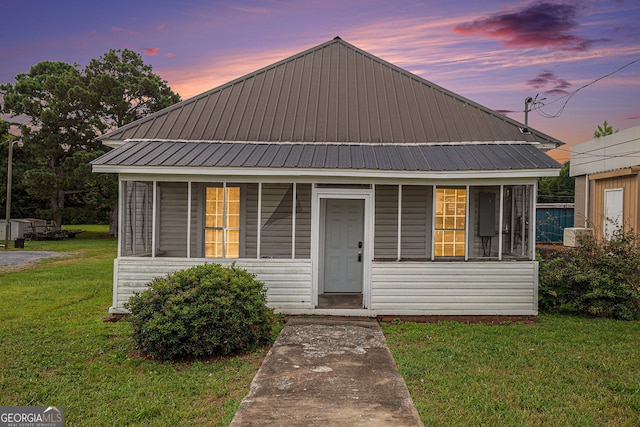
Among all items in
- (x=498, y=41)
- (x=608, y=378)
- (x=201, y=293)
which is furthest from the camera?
(x=498, y=41)

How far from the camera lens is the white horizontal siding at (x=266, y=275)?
28.0ft

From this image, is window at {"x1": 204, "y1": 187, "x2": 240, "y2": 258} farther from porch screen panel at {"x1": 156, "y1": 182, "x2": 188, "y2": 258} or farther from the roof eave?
the roof eave

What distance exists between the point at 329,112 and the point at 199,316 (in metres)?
5.85

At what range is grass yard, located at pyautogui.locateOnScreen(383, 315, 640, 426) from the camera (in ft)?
14.9

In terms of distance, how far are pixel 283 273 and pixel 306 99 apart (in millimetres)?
4346

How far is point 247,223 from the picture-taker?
9.94 meters

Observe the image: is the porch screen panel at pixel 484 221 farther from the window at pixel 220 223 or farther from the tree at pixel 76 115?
the tree at pixel 76 115

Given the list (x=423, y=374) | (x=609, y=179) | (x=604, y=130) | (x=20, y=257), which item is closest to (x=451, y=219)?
(x=423, y=374)

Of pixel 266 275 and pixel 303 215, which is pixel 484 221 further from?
pixel 266 275

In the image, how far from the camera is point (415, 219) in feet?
33.2

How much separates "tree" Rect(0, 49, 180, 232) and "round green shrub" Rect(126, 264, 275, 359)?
941 inches

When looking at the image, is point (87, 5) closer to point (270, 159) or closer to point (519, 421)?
point (270, 159)

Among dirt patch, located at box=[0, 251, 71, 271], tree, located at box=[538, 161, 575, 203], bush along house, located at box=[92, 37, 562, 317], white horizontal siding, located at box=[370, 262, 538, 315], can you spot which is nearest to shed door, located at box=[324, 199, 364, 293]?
bush along house, located at box=[92, 37, 562, 317]

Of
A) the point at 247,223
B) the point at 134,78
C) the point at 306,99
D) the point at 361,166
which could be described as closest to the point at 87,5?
the point at 306,99
